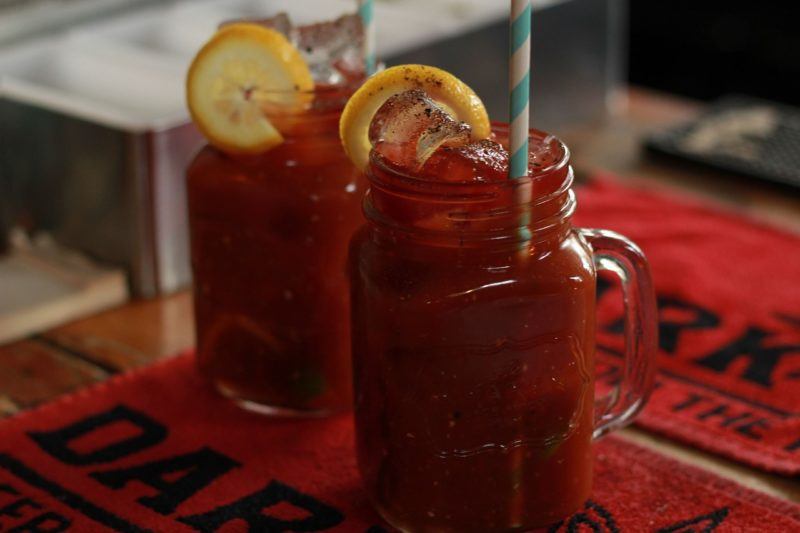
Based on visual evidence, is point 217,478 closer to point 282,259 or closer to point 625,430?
point 282,259

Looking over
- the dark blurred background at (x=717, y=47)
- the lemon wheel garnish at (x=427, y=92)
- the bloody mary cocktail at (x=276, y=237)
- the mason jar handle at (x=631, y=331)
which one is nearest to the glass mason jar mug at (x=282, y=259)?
the bloody mary cocktail at (x=276, y=237)

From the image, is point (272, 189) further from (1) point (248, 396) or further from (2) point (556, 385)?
(2) point (556, 385)

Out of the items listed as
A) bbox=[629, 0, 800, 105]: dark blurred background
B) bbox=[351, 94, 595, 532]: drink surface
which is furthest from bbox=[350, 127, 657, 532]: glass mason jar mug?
bbox=[629, 0, 800, 105]: dark blurred background

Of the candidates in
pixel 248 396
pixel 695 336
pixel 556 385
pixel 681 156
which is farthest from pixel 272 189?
pixel 681 156

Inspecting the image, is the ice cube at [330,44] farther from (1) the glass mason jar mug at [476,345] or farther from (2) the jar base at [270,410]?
(2) the jar base at [270,410]

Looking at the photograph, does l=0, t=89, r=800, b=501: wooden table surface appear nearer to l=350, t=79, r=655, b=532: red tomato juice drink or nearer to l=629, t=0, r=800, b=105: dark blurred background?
l=350, t=79, r=655, b=532: red tomato juice drink

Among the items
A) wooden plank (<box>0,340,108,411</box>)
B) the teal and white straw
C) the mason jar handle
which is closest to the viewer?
the teal and white straw
